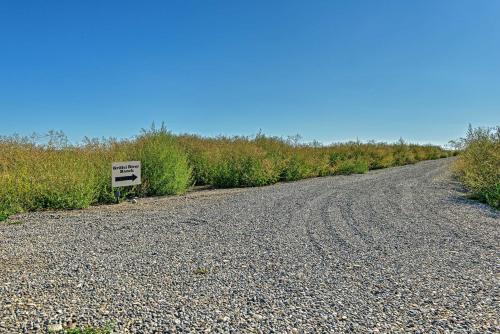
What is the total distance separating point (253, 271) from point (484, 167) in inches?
467

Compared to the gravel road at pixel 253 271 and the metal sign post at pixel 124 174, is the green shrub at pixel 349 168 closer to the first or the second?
the gravel road at pixel 253 271

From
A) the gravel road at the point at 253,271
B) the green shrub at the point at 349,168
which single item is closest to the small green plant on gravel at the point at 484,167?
the gravel road at the point at 253,271

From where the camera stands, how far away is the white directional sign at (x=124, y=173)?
30.9ft

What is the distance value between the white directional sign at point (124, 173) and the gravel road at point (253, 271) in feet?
4.59

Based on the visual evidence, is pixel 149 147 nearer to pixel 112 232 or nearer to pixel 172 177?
pixel 172 177

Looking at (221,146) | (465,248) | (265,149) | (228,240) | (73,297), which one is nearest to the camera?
(73,297)

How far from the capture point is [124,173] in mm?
9680

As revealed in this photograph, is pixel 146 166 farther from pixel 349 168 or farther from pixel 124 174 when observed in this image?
pixel 349 168

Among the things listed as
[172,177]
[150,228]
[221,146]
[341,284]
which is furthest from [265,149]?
[341,284]

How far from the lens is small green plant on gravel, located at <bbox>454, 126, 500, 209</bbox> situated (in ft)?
33.4

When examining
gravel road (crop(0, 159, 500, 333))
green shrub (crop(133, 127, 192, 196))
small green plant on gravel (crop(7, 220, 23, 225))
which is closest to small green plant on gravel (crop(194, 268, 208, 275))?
gravel road (crop(0, 159, 500, 333))

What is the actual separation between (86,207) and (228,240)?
5.23 metres

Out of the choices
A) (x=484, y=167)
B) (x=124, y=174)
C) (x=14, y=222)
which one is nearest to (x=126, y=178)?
(x=124, y=174)

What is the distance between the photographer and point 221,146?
16.6 m
